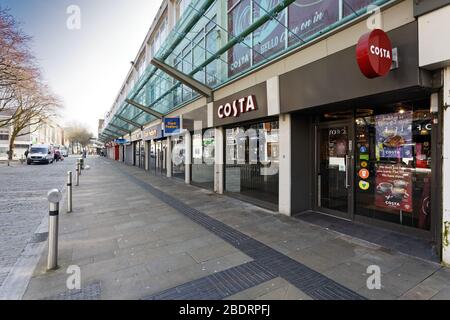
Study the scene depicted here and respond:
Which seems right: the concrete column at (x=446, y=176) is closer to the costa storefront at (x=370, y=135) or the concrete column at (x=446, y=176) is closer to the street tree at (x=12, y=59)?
the costa storefront at (x=370, y=135)

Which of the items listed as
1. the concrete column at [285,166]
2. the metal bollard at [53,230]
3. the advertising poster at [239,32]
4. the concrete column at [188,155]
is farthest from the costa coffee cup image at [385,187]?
the concrete column at [188,155]

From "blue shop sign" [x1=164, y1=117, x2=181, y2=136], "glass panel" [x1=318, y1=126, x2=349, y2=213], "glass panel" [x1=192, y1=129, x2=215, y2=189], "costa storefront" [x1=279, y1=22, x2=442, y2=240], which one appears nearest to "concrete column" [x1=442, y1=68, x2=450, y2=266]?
"costa storefront" [x1=279, y1=22, x2=442, y2=240]

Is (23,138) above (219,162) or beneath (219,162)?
above

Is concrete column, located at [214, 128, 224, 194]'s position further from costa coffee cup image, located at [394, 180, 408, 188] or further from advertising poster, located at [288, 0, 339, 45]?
costa coffee cup image, located at [394, 180, 408, 188]

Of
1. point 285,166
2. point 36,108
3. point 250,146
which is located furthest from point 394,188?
point 36,108

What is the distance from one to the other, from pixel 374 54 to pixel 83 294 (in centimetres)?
482

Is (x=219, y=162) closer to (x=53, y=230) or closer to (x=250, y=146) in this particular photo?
(x=250, y=146)

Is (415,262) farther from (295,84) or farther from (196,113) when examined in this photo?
(196,113)

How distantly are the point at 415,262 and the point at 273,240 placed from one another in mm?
2084

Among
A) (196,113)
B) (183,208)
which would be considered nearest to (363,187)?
(183,208)

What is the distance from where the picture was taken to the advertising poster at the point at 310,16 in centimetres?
513

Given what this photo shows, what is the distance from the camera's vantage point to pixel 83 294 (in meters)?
2.75

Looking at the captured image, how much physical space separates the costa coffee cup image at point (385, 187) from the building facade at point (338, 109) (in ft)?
0.06
